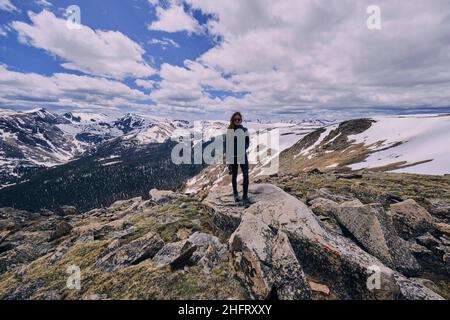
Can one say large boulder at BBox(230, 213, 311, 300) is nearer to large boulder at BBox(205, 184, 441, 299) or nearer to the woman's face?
large boulder at BBox(205, 184, 441, 299)

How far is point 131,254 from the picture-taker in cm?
1287

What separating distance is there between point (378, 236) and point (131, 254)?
1174cm

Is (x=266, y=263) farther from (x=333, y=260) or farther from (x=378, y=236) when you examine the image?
(x=378, y=236)

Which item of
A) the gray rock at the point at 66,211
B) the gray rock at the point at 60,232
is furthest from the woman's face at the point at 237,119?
the gray rock at the point at 66,211

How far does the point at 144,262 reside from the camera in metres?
12.2

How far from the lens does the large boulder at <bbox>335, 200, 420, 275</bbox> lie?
38.0 feet

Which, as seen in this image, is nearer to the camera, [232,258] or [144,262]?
[232,258]

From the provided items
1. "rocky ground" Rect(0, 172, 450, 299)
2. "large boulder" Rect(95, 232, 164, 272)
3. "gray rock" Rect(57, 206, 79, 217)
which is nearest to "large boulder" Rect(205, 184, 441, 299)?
"rocky ground" Rect(0, 172, 450, 299)

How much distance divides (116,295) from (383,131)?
14955 cm

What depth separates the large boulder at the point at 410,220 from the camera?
14.3 m
